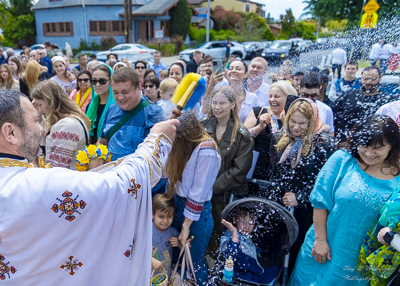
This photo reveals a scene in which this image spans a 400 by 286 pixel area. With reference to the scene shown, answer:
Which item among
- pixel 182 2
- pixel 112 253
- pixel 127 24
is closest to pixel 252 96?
pixel 112 253

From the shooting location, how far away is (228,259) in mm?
2654

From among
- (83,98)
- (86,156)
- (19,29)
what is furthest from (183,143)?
(19,29)

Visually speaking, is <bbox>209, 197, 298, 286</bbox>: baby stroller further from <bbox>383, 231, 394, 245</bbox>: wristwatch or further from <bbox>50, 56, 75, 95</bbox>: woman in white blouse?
<bbox>50, 56, 75, 95</bbox>: woman in white blouse

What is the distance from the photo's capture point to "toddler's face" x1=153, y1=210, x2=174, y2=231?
264cm

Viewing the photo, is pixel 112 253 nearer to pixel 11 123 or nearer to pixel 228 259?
pixel 11 123

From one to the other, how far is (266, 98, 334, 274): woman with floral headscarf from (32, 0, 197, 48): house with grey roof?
3084 centimetres

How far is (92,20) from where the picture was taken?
32156 mm

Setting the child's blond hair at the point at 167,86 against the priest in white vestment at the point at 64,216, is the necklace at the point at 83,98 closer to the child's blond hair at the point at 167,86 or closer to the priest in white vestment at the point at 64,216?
the child's blond hair at the point at 167,86

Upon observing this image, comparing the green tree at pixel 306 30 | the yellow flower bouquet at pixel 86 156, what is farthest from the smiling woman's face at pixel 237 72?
the green tree at pixel 306 30

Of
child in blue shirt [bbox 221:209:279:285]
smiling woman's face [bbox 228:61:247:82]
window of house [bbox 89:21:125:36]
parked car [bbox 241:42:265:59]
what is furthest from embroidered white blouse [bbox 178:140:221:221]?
window of house [bbox 89:21:125:36]

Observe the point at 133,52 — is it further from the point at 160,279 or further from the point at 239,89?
the point at 160,279

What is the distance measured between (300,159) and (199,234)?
3.81 feet

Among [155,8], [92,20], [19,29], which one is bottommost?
[19,29]

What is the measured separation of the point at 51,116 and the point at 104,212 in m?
1.77
